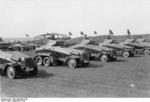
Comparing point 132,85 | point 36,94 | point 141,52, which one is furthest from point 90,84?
point 141,52

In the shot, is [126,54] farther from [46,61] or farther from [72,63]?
[46,61]

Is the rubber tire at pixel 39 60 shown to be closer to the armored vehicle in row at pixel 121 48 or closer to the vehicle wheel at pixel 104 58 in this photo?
the vehicle wheel at pixel 104 58

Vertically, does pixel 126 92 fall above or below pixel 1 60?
below

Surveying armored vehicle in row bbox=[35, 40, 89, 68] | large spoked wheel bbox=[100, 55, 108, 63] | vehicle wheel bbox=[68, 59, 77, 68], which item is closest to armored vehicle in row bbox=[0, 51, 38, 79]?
vehicle wheel bbox=[68, 59, 77, 68]

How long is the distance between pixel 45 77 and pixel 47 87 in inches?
93.9

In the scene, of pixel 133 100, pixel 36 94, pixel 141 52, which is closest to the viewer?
pixel 133 100

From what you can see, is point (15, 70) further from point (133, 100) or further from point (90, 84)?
point (133, 100)

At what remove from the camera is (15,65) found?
12383mm

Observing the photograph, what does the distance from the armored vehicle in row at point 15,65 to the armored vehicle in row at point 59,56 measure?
3.64 meters

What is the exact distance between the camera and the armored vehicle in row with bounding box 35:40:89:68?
640 inches

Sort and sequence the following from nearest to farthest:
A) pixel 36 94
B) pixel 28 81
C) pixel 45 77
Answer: pixel 36 94 → pixel 28 81 → pixel 45 77

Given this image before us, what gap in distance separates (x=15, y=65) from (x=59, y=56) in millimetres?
5016

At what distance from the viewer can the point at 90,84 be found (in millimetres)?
10828

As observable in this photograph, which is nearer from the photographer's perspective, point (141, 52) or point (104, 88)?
point (104, 88)
